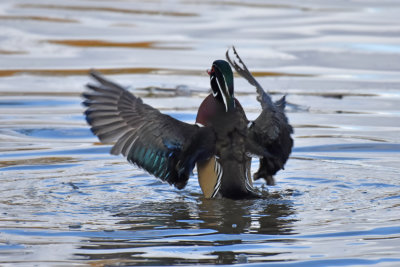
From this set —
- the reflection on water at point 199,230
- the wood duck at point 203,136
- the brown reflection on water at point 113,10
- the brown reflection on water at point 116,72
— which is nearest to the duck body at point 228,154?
the wood duck at point 203,136

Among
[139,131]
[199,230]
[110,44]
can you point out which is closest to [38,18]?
[110,44]

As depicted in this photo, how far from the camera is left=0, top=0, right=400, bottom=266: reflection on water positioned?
5.86 m

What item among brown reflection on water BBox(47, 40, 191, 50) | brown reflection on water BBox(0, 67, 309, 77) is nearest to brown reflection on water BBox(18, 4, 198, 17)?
brown reflection on water BBox(47, 40, 191, 50)

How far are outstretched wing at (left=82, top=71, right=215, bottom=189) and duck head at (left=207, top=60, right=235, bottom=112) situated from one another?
13.7 inches

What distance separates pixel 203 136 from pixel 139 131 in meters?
0.50

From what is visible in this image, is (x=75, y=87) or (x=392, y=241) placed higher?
(x=75, y=87)

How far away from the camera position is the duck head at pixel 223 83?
7.02m

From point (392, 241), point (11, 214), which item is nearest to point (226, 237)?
point (392, 241)

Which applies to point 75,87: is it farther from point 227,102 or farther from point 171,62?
point 227,102

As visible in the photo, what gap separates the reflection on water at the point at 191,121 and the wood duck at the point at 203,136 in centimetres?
24

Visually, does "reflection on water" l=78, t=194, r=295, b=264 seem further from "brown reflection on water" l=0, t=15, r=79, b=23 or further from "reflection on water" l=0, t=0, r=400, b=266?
"brown reflection on water" l=0, t=15, r=79, b=23

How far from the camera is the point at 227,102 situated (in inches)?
282

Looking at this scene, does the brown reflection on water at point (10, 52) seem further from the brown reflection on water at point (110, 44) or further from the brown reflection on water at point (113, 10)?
the brown reflection on water at point (113, 10)

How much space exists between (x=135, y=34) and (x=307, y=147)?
6.19 metres
